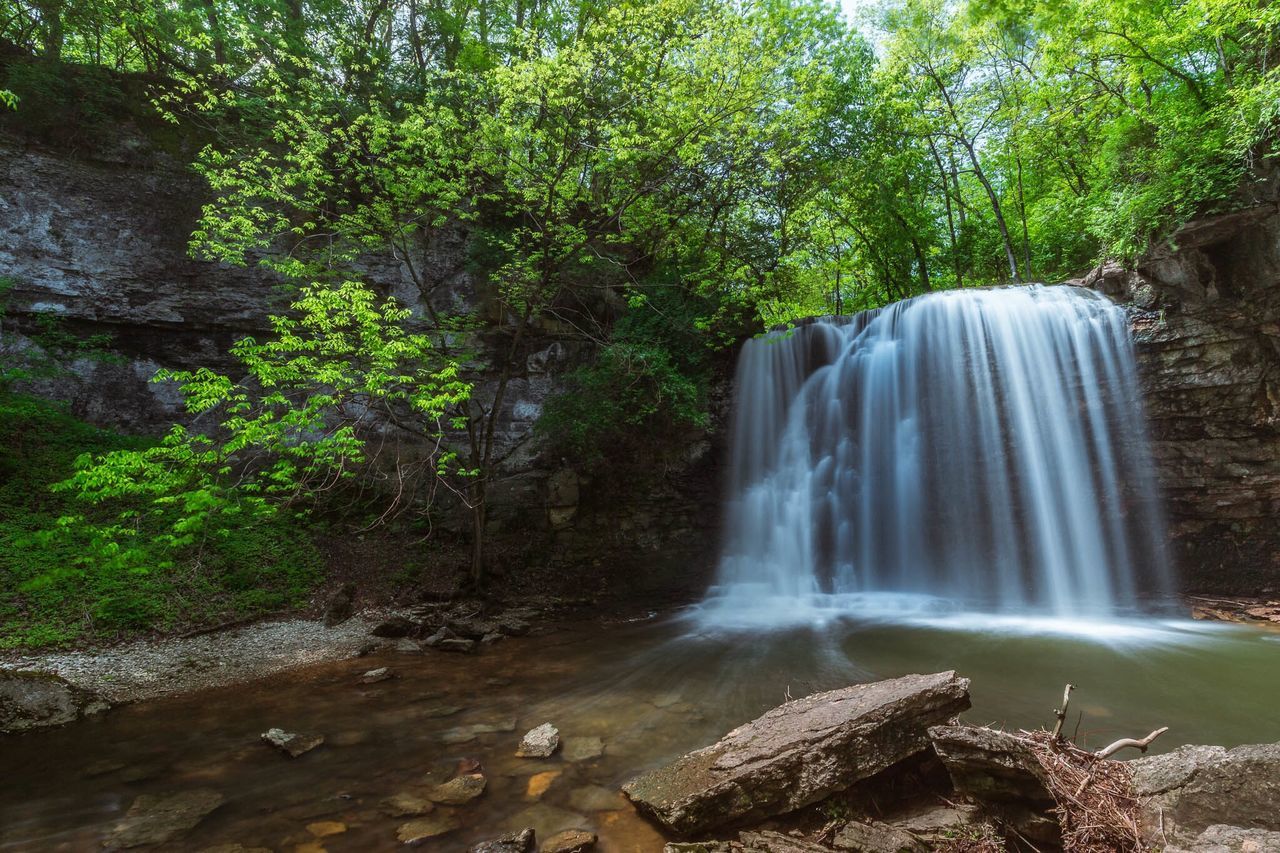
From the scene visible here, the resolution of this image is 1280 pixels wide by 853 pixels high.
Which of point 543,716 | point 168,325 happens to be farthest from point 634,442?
point 168,325

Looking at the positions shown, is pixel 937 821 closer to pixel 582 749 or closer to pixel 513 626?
pixel 582 749

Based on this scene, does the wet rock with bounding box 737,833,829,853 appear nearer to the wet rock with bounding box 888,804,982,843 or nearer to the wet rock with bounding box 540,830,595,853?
the wet rock with bounding box 888,804,982,843

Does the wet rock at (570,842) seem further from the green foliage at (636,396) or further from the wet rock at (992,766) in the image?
the green foliage at (636,396)

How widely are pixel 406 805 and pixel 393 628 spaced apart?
4.37 meters

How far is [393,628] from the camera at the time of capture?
24.3 ft

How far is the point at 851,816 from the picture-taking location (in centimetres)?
296

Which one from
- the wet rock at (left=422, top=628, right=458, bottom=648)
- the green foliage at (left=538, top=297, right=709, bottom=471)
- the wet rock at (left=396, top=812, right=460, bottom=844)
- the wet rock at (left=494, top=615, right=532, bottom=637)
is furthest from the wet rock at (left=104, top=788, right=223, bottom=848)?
the green foliage at (left=538, top=297, right=709, bottom=471)

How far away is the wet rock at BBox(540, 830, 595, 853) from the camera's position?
118 inches

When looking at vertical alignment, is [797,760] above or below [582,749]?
above

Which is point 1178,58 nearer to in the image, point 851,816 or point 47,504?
point 851,816

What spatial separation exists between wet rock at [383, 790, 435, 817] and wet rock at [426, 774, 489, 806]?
2.4 inches

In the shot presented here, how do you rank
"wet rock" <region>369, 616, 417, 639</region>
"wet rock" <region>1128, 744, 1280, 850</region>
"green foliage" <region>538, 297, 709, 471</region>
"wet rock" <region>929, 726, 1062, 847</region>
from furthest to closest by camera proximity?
"green foliage" <region>538, 297, 709, 471</region> < "wet rock" <region>369, 616, 417, 639</region> < "wet rock" <region>929, 726, 1062, 847</region> < "wet rock" <region>1128, 744, 1280, 850</region>

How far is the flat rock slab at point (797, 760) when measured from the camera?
3.05 metres

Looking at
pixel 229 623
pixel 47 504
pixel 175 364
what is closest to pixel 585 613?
pixel 229 623
